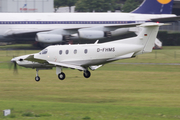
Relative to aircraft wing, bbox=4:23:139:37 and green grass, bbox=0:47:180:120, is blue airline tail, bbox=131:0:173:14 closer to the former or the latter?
aircraft wing, bbox=4:23:139:37

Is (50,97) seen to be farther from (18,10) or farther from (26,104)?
(18,10)

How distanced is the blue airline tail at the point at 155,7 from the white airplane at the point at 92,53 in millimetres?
29065

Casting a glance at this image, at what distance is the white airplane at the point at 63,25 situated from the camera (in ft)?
152

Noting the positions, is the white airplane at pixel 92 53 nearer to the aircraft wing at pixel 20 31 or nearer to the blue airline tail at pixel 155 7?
the aircraft wing at pixel 20 31

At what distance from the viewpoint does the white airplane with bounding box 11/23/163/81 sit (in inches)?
854

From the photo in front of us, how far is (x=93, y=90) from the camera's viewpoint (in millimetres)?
19656

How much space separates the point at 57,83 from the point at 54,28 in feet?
86.4

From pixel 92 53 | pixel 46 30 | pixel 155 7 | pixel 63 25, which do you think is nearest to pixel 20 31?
pixel 46 30

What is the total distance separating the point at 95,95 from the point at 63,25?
3074 centimetres

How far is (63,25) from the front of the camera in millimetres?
47781

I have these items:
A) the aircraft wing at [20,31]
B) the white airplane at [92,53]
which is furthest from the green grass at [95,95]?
the aircraft wing at [20,31]

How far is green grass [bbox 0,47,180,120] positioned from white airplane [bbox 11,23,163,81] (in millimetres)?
1318

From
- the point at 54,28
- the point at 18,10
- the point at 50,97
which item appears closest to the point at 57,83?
the point at 50,97

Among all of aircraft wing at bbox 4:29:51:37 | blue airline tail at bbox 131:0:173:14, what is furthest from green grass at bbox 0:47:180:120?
blue airline tail at bbox 131:0:173:14
